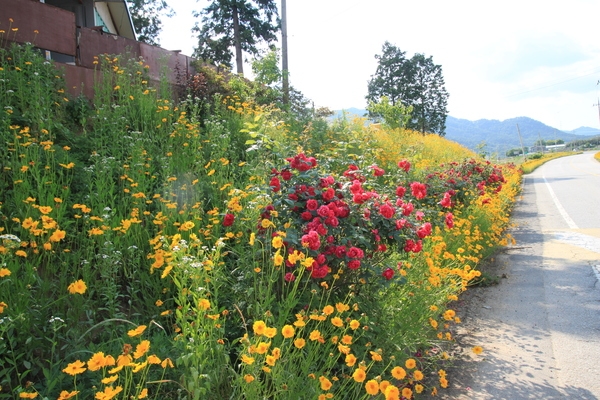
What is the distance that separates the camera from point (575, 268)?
566 cm

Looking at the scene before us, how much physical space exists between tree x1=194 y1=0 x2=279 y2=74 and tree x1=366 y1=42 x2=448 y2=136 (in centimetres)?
2283

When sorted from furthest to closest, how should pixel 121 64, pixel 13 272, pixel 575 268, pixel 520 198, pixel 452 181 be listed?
pixel 520 198 → pixel 121 64 → pixel 452 181 → pixel 575 268 → pixel 13 272

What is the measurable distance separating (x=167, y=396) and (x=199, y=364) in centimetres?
30

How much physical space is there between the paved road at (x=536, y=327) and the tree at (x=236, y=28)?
2114 cm

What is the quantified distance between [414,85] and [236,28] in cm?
2812

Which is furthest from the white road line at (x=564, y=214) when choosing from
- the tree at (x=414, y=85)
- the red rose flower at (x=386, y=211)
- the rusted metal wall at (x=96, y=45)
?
the tree at (x=414, y=85)

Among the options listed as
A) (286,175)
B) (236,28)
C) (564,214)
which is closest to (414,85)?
(236,28)

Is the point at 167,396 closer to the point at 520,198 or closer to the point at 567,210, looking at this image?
the point at 567,210

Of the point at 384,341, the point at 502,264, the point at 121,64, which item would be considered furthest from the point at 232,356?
the point at 121,64

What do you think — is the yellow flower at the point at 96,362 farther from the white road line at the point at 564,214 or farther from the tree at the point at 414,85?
the tree at the point at 414,85

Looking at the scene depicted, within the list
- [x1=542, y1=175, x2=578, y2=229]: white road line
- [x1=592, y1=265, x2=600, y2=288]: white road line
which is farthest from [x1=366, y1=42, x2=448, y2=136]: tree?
[x1=592, y1=265, x2=600, y2=288]: white road line

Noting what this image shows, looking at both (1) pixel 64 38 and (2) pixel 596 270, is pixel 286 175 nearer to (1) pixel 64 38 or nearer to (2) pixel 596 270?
(2) pixel 596 270

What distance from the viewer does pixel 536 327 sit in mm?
3850

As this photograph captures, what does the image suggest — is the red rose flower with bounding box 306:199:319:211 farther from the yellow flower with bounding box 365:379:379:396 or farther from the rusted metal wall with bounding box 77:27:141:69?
the rusted metal wall with bounding box 77:27:141:69
